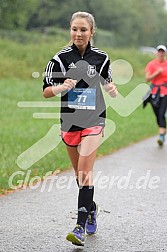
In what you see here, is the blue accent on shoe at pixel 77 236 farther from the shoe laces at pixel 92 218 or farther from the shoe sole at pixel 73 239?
the shoe laces at pixel 92 218

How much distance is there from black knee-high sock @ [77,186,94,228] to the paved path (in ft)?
0.78

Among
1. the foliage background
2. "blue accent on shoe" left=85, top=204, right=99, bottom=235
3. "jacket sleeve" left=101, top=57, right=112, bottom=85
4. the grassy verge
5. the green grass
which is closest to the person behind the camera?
"jacket sleeve" left=101, top=57, right=112, bottom=85

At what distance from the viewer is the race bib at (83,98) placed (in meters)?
5.72

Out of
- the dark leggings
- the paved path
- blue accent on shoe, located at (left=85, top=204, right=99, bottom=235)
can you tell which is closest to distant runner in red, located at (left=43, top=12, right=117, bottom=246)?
blue accent on shoe, located at (left=85, top=204, right=99, bottom=235)

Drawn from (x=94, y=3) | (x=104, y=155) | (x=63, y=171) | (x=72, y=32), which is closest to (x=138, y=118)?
(x=104, y=155)

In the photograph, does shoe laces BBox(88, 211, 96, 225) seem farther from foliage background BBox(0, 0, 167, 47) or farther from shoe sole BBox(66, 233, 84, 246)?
foliage background BBox(0, 0, 167, 47)

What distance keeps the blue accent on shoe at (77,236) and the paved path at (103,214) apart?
0.08m

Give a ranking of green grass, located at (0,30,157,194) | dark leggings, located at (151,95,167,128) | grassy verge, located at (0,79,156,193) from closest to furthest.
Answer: grassy verge, located at (0,79,156,193) < green grass, located at (0,30,157,194) < dark leggings, located at (151,95,167,128)

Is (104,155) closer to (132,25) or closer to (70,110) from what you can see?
(70,110)

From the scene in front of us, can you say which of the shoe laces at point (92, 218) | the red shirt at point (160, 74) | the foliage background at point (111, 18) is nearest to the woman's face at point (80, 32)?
the shoe laces at point (92, 218)

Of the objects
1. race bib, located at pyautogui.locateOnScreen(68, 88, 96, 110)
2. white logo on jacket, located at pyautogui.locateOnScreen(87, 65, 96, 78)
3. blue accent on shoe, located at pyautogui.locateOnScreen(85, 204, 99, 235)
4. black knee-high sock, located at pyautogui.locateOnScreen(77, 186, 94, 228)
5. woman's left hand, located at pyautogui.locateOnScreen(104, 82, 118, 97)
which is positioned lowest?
blue accent on shoe, located at pyautogui.locateOnScreen(85, 204, 99, 235)

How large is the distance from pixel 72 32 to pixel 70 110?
0.70 metres

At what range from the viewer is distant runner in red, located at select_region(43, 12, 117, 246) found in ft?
18.8

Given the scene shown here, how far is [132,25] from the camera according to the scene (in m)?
86.3
